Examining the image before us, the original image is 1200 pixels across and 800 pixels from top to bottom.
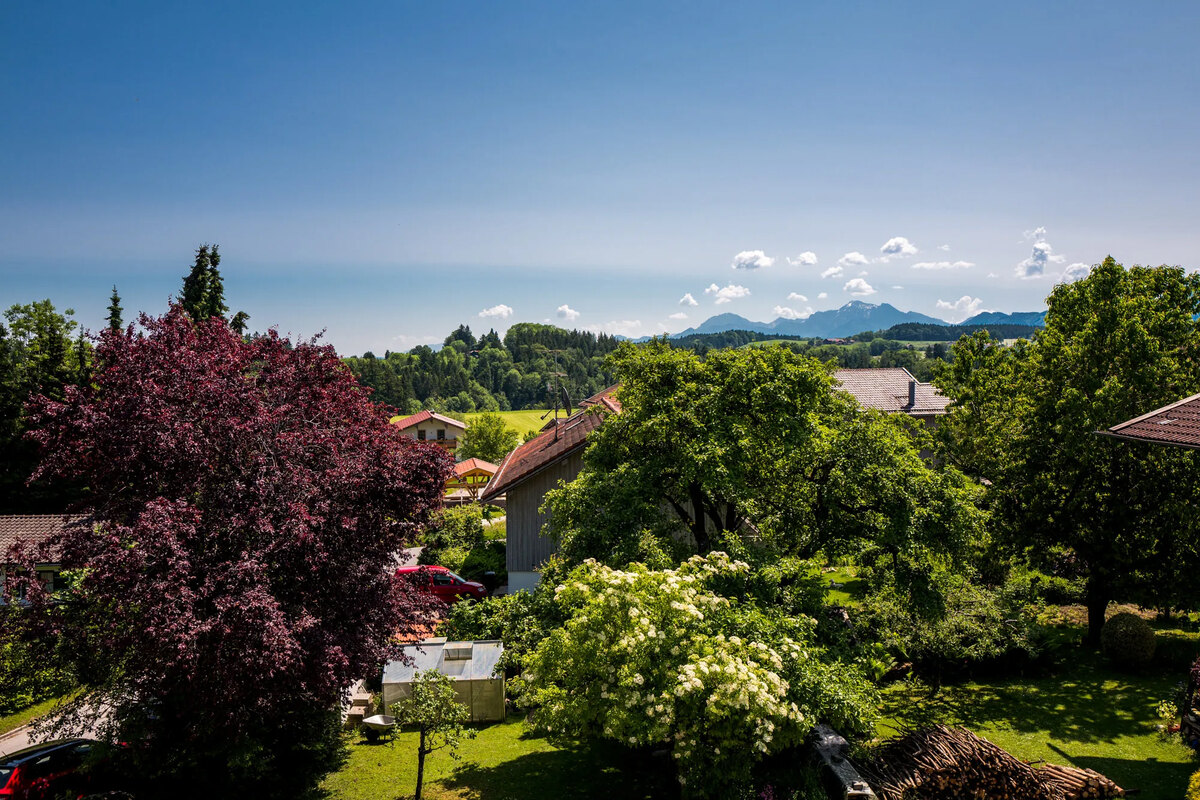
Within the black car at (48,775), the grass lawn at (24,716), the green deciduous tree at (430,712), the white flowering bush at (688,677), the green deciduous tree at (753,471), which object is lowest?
the grass lawn at (24,716)

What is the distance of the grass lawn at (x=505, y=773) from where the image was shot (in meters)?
12.7

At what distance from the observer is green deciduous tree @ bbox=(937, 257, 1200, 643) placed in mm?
18797

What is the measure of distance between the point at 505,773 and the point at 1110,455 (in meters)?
18.1

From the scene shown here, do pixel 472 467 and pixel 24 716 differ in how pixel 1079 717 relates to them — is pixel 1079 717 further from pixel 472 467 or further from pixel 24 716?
pixel 472 467

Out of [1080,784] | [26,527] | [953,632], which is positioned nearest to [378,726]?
[1080,784]

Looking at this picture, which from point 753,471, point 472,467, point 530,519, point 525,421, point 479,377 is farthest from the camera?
point 479,377

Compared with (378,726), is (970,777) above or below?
above

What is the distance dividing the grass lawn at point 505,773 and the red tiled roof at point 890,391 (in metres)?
45.0

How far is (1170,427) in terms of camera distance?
13828 millimetres

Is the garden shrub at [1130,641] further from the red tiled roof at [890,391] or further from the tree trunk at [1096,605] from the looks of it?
the red tiled roof at [890,391]

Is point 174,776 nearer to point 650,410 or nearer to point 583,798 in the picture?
point 583,798

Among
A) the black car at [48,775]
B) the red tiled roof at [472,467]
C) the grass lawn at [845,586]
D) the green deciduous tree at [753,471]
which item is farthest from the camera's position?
the red tiled roof at [472,467]

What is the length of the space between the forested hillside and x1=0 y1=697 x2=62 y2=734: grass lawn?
376 feet

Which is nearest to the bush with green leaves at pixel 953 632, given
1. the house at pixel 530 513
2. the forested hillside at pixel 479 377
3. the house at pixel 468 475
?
the house at pixel 530 513
